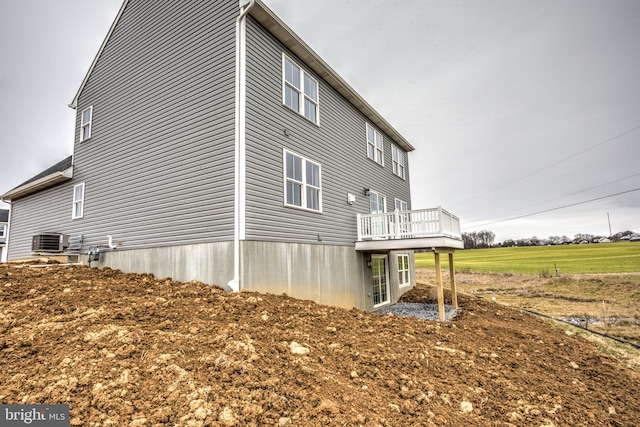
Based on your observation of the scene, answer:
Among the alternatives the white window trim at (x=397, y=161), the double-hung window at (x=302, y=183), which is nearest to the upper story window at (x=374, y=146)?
the white window trim at (x=397, y=161)

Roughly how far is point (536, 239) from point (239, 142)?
71650 mm

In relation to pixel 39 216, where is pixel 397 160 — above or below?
above

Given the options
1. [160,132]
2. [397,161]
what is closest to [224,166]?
[160,132]

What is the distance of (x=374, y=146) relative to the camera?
1341 cm

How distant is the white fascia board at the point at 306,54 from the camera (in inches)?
296

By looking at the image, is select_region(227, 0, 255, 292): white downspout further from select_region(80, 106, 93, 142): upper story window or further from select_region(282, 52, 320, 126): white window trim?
select_region(80, 106, 93, 142): upper story window

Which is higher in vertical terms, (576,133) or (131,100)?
(576,133)

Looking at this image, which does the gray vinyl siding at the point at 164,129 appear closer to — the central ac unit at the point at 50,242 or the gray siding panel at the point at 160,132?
the gray siding panel at the point at 160,132

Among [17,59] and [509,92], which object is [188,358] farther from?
[509,92]

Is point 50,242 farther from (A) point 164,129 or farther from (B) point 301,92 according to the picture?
(B) point 301,92

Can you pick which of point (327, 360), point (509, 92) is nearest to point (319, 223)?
point (327, 360)

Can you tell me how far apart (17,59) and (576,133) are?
36905 millimetres

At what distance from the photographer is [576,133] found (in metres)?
26.8

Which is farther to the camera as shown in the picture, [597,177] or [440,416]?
[597,177]
